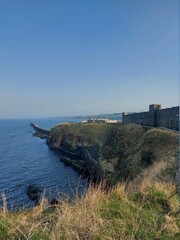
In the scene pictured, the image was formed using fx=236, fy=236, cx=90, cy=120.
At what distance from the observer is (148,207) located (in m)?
7.26

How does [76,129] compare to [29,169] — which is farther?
[76,129]

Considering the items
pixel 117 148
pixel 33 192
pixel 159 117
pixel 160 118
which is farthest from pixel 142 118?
pixel 33 192

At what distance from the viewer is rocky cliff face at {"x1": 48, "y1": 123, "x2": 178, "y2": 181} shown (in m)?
26.1

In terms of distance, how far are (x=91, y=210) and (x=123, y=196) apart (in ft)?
7.85

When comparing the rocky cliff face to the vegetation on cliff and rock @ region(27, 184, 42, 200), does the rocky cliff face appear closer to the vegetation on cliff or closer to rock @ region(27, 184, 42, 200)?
rock @ region(27, 184, 42, 200)

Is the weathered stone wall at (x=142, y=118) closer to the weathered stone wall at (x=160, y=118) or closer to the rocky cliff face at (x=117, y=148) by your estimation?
the weathered stone wall at (x=160, y=118)

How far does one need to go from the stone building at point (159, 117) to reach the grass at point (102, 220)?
3308 cm

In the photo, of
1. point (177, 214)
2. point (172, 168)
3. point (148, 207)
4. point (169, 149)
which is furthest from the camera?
point (169, 149)

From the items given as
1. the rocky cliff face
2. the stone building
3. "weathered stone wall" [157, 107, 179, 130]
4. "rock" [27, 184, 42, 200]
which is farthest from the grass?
the stone building

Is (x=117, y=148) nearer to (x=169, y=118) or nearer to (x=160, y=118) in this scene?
(x=169, y=118)

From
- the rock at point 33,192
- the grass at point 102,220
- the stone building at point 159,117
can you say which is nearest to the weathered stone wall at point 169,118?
the stone building at point 159,117

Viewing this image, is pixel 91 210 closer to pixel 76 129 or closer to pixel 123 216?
pixel 123 216

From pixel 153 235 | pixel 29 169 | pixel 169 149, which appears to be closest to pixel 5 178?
pixel 29 169

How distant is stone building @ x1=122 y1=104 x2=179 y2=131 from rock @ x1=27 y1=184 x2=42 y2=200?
2361cm
